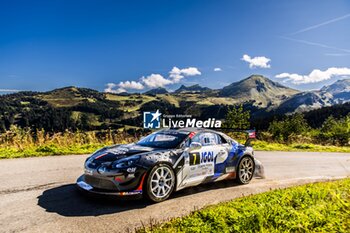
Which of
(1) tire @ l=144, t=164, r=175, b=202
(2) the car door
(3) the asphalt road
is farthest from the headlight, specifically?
(2) the car door

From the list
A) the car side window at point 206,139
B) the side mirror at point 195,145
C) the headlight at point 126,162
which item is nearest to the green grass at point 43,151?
the headlight at point 126,162

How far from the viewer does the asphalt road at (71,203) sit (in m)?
4.73

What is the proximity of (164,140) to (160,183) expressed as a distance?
1.35 metres

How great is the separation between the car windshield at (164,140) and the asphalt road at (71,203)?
3.85 feet

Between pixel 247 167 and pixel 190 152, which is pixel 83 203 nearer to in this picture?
pixel 190 152

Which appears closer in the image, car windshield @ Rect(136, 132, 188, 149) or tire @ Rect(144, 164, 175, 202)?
tire @ Rect(144, 164, 175, 202)

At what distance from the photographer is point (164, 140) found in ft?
23.6

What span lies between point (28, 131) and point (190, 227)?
40.2ft

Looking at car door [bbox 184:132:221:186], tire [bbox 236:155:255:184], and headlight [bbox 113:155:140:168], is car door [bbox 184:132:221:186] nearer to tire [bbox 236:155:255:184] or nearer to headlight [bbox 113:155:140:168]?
tire [bbox 236:155:255:184]

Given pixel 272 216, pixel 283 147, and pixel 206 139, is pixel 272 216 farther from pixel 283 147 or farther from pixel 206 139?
pixel 283 147

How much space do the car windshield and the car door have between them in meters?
0.34

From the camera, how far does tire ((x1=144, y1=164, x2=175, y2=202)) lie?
232 inches

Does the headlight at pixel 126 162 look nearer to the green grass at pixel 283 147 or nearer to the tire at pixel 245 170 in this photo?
the tire at pixel 245 170

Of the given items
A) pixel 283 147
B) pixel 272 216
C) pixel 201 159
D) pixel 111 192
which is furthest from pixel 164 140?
pixel 283 147
